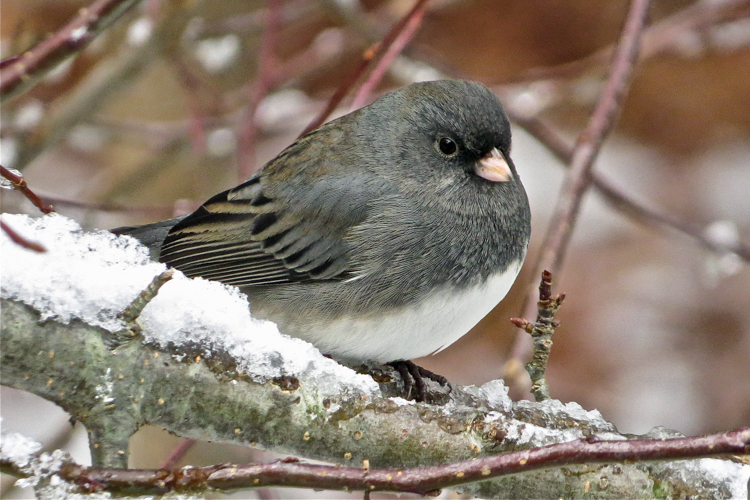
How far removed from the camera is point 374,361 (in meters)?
2.11

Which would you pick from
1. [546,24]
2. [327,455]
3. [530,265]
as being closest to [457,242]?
[327,455]

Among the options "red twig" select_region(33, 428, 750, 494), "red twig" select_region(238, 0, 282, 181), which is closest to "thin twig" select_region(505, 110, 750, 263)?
"red twig" select_region(238, 0, 282, 181)

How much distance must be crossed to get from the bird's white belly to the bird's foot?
1.2 inches

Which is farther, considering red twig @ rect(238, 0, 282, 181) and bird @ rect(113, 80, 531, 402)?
red twig @ rect(238, 0, 282, 181)

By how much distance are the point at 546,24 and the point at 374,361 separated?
3745mm

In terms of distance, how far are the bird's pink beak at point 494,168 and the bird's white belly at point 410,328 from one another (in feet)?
0.94

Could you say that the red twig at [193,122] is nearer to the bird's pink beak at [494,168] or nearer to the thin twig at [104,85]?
the thin twig at [104,85]

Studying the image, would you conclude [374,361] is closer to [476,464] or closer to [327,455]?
[327,455]

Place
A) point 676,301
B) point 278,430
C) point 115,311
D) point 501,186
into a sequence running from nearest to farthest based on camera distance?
1. point 115,311
2. point 278,430
3. point 501,186
4. point 676,301

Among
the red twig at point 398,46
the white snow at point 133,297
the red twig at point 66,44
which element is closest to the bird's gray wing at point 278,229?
the red twig at point 398,46

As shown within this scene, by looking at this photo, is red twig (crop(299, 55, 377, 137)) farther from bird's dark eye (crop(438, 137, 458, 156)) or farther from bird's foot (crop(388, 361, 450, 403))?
bird's foot (crop(388, 361, 450, 403))

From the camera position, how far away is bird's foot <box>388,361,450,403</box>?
1917 mm

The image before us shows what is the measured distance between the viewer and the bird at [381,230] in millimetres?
1996

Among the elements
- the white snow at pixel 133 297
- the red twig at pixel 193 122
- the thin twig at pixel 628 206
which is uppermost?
the red twig at pixel 193 122
